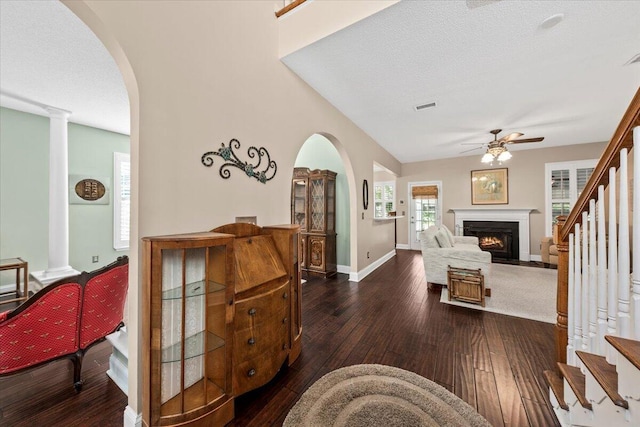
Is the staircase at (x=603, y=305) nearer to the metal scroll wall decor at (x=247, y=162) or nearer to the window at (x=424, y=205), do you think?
the metal scroll wall decor at (x=247, y=162)

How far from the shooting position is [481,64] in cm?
240

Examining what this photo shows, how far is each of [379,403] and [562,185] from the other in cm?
709

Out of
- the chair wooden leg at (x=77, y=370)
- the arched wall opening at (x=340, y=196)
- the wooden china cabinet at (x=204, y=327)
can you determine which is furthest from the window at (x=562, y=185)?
the chair wooden leg at (x=77, y=370)

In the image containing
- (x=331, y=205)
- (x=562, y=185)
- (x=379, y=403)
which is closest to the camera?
(x=379, y=403)

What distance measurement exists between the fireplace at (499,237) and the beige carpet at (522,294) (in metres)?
0.99

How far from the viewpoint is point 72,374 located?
5.79 ft

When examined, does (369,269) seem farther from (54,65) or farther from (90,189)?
(90,189)

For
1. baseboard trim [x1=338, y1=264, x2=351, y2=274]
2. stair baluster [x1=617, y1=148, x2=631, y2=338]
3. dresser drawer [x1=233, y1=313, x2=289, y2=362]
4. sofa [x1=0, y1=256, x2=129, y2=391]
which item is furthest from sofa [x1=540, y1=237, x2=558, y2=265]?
sofa [x1=0, y1=256, x2=129, y2=391]

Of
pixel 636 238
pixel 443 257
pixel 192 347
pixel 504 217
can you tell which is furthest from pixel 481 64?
pixel 504 217

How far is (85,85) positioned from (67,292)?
2686 mm

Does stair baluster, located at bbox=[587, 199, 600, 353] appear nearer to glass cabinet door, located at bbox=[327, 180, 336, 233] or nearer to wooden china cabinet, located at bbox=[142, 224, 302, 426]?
wooden china cabinet, located at bbox=[142, 224, 302, 426]

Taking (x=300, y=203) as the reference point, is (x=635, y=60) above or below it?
above

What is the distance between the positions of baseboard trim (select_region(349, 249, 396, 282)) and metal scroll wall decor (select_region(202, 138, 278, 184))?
2.58 metres

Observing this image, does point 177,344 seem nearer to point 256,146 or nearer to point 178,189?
point 178,189
